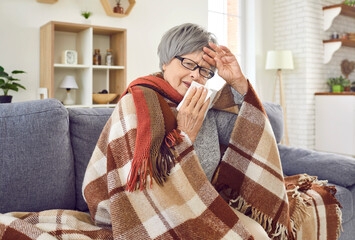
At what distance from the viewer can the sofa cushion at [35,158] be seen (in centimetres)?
150

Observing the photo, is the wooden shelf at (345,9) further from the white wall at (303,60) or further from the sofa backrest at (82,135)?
the sofa backrest at (82,135)

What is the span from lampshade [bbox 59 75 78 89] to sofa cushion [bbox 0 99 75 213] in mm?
1920

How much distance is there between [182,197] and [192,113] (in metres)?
0.32

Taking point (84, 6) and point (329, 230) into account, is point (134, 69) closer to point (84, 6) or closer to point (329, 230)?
point (84, 6)

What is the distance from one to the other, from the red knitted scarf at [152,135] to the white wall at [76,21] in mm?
2534

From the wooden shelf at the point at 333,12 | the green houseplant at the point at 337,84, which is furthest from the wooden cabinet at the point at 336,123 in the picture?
the wooden shelf at the point at 333,12

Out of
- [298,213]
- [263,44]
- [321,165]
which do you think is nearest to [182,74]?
[298,213]

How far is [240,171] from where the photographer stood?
1.45 metres

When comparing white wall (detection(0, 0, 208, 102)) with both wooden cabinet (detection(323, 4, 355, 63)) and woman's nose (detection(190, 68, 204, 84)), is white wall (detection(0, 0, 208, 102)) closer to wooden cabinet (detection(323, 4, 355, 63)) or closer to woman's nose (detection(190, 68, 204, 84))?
wooden cabinet (detection(323, 4, 355, 63))

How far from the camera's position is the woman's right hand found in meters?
1.32

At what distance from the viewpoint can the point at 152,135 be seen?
119 cm

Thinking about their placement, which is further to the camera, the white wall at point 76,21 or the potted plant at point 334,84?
the potted plant at point 334,84

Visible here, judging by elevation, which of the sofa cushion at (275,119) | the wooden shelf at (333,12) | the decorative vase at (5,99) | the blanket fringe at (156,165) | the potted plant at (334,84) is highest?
the wooden shelf at (333,12)

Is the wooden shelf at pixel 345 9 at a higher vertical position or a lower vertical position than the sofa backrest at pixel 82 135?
higher
